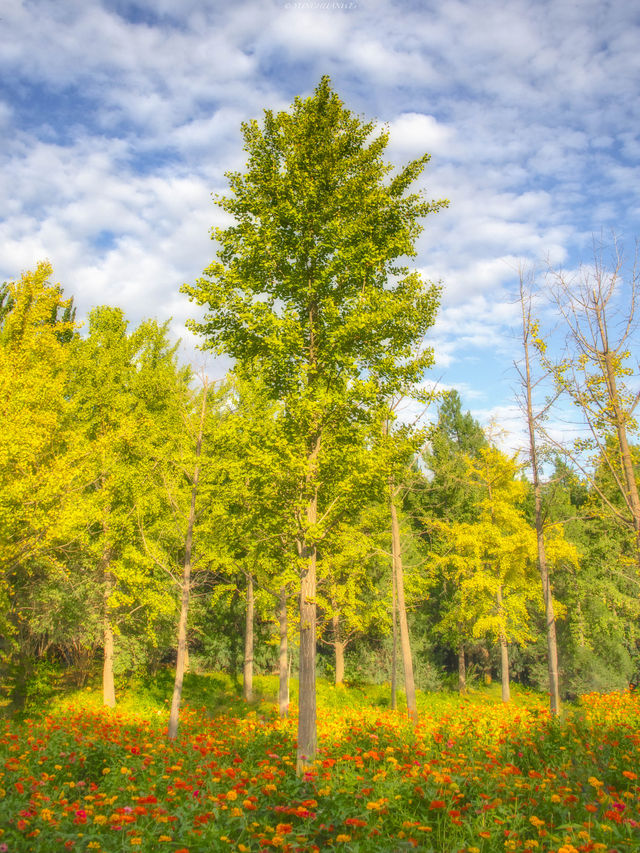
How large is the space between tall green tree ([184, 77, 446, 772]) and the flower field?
267cm

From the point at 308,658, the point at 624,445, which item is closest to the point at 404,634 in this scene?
the point at 308,658

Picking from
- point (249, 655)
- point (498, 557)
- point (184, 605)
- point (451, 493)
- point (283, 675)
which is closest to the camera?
point (184, 605)

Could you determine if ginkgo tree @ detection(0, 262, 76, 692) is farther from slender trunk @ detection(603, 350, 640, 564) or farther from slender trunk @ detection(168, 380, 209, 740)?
slender trunk @ detection(603, 350, 640, 564)

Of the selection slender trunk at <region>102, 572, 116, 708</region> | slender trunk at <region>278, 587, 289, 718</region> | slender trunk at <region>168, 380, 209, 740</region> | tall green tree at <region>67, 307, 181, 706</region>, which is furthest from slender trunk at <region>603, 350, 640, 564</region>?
slender trunk at <region>102, 572, 116, 708</region>

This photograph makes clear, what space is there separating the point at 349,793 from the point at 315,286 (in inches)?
277

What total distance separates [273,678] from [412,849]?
22.8 m

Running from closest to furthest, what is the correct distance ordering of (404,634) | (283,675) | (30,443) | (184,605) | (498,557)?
(30,443) → (184,605) → (404,634) → (283,675) → (498,557)

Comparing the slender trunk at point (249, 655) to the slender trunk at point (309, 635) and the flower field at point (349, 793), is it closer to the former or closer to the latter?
the slender trunk at point (309, 635)

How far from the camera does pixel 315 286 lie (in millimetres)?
8773

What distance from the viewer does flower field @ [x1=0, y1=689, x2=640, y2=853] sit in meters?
3.53

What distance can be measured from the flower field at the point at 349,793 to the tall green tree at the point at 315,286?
105 inches

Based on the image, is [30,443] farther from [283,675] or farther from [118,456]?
[283,675]

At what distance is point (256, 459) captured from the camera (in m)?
8.03

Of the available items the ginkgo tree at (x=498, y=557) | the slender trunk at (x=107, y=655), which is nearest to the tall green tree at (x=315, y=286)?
the slender trunk at (x=107, y=655)
